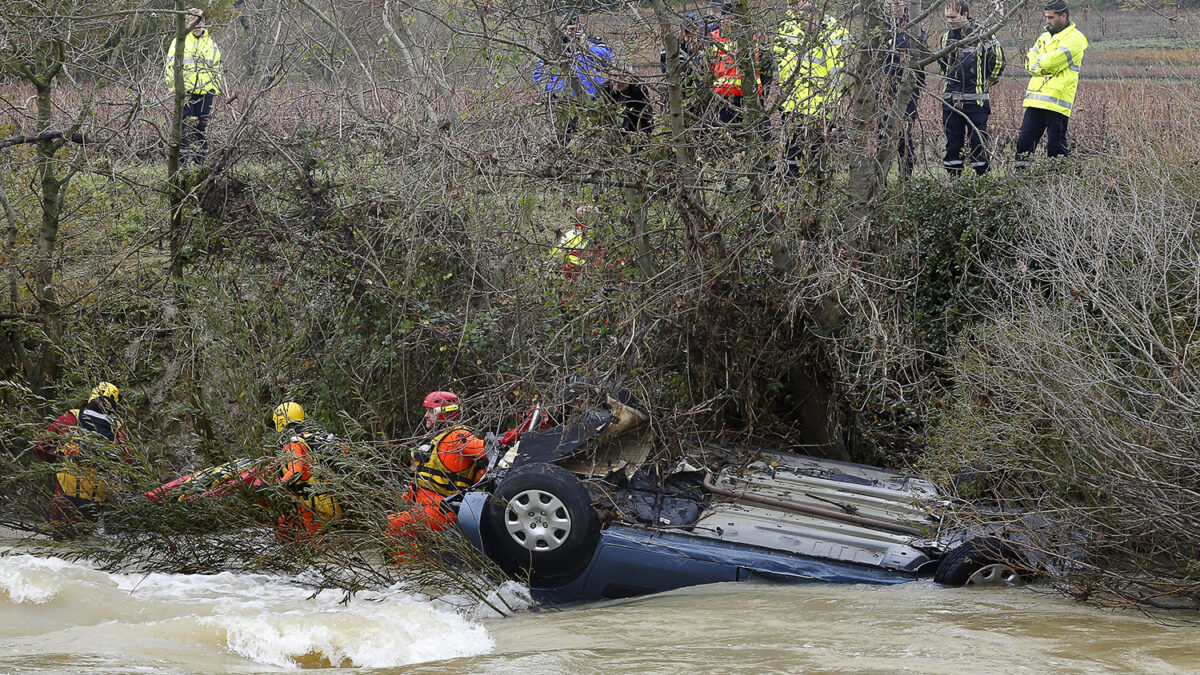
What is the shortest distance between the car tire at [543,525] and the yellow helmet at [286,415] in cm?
215

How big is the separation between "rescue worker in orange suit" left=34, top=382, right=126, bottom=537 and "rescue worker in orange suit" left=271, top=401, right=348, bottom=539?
1.48 metres

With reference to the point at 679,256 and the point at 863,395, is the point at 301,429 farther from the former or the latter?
the point at 863,395

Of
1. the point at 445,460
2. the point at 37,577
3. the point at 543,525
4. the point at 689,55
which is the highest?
the point at 689,55

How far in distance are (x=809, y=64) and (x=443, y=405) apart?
13.1 ft

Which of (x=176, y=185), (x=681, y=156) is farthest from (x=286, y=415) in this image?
(x=176, y=185)

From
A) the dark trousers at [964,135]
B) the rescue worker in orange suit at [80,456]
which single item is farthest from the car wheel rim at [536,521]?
the dark trousers at [964,135]

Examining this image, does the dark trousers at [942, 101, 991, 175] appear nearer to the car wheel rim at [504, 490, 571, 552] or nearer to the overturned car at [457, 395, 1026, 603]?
the overturned car at [457, 395, 1026, 603]

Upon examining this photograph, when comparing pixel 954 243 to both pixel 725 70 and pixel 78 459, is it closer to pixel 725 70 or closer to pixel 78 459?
pixel 725 70

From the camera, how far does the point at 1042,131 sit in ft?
36.1

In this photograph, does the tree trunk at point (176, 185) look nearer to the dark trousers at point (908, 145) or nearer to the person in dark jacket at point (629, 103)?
the person in dark jacket at point (629, 103)

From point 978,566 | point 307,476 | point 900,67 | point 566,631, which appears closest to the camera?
point 566,631

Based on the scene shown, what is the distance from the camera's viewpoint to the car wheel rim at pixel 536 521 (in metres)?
7.15

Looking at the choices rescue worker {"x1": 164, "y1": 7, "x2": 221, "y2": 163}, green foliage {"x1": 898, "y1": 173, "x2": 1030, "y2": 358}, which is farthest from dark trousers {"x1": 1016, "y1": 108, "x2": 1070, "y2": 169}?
rescue worker {"x1": 164, "y1": 7, "x2": 221, "y2": 163}

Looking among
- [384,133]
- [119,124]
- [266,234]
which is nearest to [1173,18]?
[384,133]
